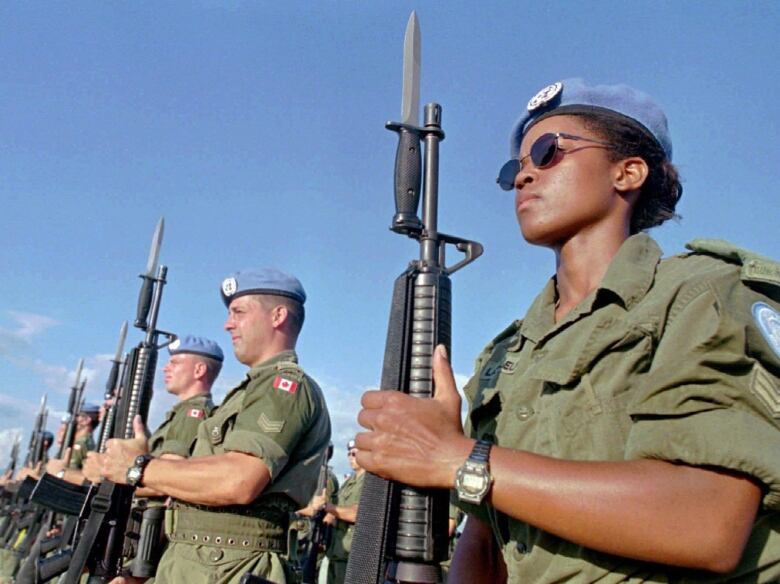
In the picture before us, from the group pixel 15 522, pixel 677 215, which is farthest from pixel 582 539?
pixel 15 522

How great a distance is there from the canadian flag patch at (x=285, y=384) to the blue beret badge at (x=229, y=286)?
3.65 feet

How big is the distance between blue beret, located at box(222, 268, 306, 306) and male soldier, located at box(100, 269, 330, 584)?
55 cm

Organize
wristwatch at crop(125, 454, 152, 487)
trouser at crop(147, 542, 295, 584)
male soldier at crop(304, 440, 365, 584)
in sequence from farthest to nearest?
male soldier at crop(304, 440, 365, 584)
wristwatch at crop(125, 454, 152, 487)
trouser at crop(147, 542, 295, 584)

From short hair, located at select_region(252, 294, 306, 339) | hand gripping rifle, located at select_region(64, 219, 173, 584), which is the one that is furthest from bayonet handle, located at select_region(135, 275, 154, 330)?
short hair, located at select_region(252, 294, 306, 339)

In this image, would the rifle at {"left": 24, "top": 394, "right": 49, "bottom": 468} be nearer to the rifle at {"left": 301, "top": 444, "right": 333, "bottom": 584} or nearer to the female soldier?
the rifle at {"left": 301, "top": 444, "right": 333, "bottom": 584}

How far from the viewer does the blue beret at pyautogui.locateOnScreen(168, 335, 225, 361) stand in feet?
26.1

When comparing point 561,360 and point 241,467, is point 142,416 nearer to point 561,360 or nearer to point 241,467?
point 241,467

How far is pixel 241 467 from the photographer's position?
13.5ft

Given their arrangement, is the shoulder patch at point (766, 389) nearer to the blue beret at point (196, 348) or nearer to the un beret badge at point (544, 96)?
the un beret badge at point (544, 96)

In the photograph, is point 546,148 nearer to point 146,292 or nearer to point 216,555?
Result: point 216,555

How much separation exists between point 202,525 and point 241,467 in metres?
0.61

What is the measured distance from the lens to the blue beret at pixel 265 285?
5371 mm

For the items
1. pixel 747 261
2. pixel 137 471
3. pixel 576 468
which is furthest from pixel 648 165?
Answer: pixel 137 471

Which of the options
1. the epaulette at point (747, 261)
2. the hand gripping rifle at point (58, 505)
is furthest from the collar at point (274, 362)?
the epaulette at point (747, 261)
